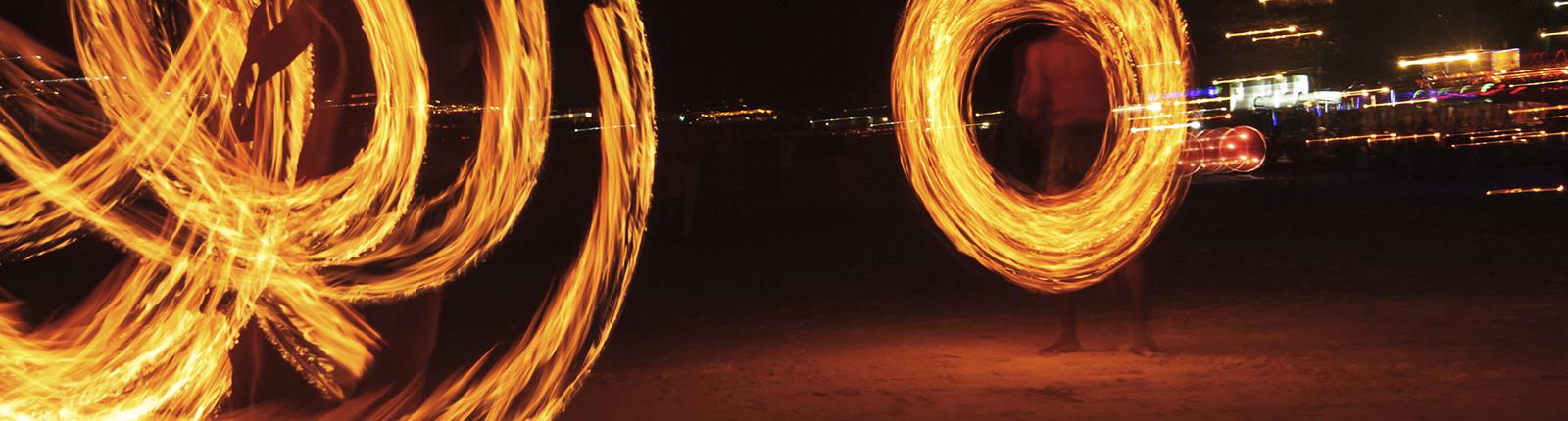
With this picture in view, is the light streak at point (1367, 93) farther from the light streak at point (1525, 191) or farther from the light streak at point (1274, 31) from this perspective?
the light streak at point (1525, 191)

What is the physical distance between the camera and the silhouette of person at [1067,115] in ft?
21.0

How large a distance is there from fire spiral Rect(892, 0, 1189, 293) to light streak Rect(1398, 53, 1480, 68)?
2302 centimetres

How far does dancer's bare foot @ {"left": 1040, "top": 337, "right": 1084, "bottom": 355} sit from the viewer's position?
6344 mm

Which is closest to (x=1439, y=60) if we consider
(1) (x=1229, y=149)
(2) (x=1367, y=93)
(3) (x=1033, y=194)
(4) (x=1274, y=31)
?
(2) (x=1367, y=93)

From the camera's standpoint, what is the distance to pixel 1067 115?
6418 millimetres

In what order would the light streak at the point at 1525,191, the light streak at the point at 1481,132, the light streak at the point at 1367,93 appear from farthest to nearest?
the light streak at the point at 1367,93 < the light streak at the point at 1481,132 < the light streak at the point at 1525,191

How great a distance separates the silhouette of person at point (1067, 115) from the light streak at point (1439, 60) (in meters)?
→ 25.9

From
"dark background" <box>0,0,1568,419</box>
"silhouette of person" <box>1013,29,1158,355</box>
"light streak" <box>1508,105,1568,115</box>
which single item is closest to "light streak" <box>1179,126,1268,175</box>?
"dark background" <box>0,0,1568,419</box>

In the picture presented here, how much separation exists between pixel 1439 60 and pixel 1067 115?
27.3 metres

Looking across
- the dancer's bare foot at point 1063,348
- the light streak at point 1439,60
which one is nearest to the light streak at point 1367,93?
the light streak at point 1439,60

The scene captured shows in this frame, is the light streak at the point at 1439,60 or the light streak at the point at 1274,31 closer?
the light streak at the point at 1274,31

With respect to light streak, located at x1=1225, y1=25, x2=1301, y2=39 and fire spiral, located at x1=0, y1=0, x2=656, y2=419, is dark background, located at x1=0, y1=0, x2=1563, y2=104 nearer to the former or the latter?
light streak, located at x1=1225, y1=25, x2=1301, y2=39

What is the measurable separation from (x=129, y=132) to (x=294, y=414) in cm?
151

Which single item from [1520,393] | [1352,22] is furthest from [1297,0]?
[1520,393]
